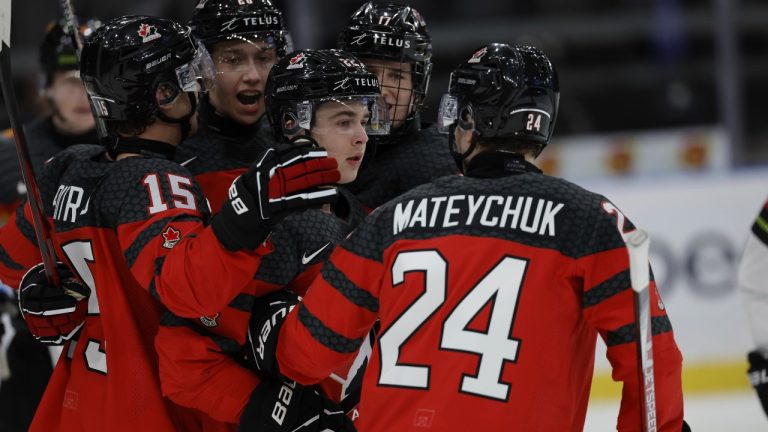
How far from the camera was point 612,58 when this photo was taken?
24.6 ft

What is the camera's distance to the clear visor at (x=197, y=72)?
2.41 metres

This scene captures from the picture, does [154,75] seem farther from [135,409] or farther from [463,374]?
[463,374]

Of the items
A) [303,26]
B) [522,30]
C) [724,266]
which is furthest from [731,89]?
[303,26]

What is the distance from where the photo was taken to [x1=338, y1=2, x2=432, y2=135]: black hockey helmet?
114 inches

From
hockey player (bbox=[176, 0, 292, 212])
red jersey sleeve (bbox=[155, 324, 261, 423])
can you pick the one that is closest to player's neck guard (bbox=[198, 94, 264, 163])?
hockey player (bbox=[176, 0, 292, 212])

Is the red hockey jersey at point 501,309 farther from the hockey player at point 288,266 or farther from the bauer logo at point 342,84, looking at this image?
the bauer logo at point 342,84

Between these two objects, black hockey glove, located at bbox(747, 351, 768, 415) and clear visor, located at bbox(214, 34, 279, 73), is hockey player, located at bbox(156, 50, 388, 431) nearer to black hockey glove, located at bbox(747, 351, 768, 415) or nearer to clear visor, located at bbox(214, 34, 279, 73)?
clear visor, located at bbox(214, 34, 279, 73)

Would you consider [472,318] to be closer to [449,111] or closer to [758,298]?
[449,111]

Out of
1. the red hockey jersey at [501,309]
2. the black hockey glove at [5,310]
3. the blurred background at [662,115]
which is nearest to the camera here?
the red hockey jersey at [501,309]

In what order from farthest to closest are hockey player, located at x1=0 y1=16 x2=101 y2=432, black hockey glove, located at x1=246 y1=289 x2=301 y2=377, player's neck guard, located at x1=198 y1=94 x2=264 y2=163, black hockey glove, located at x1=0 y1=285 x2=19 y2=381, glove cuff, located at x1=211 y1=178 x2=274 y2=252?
hockey player, located at x1=0 y1=16 x2=101 y2=432 < black hockey glove, located at x1=0 y1=285 x2=19 y2=381 < player's neck guard, located at x1=198 y1=94 x2=264 y2=163 < black hockey glove, located at x1=246 y1=289 x2=301 y2=377 < glove cuff, located at x1=211 y1=178 x2=274 y2=252

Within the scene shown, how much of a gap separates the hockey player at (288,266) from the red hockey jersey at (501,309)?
33cm

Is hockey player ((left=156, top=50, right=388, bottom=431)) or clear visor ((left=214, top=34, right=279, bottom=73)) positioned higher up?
clear visor ((left=214, top=34, right=279, bottom=73))

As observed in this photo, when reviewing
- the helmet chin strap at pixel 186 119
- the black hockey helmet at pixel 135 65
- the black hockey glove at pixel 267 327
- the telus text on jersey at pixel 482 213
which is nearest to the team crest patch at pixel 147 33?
the black hockey helmet at pixel 135 65

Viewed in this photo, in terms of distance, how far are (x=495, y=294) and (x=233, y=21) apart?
3.75 feet
